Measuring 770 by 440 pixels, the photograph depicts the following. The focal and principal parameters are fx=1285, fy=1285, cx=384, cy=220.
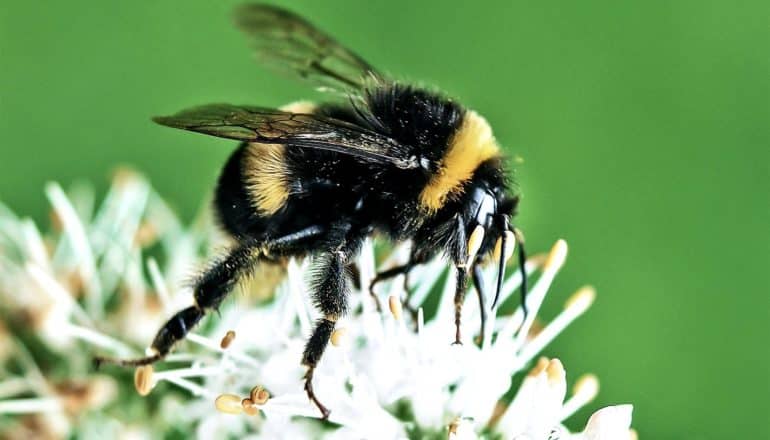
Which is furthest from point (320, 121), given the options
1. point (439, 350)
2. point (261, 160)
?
point (439, 350)

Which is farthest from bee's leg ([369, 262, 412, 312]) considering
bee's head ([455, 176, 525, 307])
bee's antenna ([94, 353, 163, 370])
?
bee's antenna ([94, 353, 163, 370])

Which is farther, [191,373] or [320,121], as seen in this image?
[191,373]

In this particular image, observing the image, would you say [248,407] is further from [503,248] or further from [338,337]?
[503,248]

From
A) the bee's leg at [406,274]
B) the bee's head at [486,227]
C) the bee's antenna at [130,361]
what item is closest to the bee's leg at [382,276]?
the bee's leg at [406,274]

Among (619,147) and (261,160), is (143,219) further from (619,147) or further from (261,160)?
(619,147)

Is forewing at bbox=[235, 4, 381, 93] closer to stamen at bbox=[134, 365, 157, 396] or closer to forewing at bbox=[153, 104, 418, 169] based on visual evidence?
forewing at bbox=[153, 104, 418, 169]
